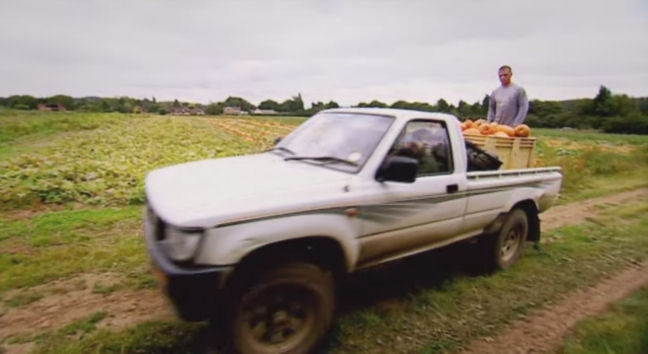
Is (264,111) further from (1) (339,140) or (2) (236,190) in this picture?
(2) (236,190)

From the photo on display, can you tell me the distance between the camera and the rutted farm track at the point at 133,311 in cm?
336

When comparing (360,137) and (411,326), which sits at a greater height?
(360,137)

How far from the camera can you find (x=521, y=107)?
638cm

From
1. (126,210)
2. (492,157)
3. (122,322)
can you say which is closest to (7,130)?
(126,210)

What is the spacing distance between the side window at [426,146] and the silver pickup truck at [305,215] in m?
0.01

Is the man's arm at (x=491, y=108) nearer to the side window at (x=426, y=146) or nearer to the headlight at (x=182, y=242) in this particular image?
the side window at (x=426, y=146)

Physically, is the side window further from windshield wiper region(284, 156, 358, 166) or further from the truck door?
windshield wiper region(284, 156, 358, 166)

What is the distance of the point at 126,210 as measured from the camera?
22.9 ft

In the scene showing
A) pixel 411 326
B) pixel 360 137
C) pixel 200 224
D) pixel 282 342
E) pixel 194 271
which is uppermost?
pixel 360 137

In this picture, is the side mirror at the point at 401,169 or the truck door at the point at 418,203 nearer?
the side mirror at the point at 401,169

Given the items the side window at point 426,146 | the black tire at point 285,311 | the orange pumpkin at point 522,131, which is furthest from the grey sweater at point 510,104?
the black tire at point 285,311

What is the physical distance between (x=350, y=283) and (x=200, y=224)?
2.54m

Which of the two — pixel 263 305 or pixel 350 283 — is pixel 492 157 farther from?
pixel 263 305

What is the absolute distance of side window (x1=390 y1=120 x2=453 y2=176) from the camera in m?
3.64
